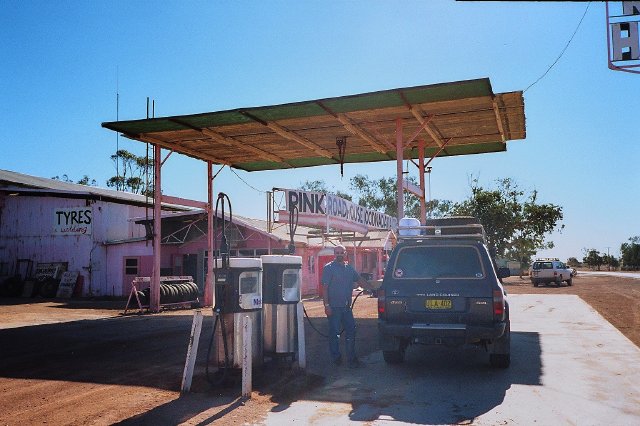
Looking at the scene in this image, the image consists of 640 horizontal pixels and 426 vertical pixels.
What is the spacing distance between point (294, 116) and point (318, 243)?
56.1 ft

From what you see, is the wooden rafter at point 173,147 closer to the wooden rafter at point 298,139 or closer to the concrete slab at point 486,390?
the wooden rafter at point 298,139

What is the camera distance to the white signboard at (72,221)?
2892 cm

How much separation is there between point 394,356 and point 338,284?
148 centimetres

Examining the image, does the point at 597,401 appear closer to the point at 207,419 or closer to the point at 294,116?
the point at 207,419

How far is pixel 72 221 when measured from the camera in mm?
29312

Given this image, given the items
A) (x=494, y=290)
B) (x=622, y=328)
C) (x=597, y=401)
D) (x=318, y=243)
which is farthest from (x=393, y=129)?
(x=318, y=243)

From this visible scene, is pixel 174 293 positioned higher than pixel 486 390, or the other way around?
pixel 174 293

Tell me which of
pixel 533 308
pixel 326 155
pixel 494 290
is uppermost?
pixel 326 155

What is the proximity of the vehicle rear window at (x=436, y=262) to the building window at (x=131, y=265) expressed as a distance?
76.2ft

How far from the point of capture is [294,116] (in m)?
14.4

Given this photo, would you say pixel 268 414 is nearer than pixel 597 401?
Yes

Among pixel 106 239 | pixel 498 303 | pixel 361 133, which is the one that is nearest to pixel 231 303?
pixel 498 303

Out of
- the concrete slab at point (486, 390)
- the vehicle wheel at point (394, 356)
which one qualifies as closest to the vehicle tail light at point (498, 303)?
the concrete slab at point (486, 390)

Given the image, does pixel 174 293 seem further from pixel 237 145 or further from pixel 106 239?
pixel 106 239
